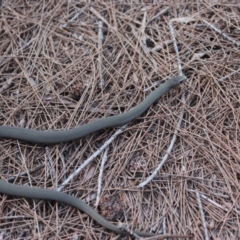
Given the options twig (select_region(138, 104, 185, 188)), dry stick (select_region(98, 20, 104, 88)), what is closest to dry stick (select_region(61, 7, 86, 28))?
dry stick (select_region(98, 20, 104, 88))

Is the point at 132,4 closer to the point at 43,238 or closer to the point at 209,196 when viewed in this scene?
the point at 209,196

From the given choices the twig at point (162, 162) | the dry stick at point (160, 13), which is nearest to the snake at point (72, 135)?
the twig at point (162, 162)

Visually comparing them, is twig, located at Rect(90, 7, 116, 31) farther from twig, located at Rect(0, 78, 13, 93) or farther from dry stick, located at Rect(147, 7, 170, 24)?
twig, located at Rect(0, 78, 13, 93)

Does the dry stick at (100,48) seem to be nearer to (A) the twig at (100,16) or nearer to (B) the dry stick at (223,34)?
(A) the twig at (100,16)

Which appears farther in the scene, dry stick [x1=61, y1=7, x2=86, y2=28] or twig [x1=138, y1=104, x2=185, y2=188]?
dry stick [x1=61, y1=7, x2=86, y2=28]

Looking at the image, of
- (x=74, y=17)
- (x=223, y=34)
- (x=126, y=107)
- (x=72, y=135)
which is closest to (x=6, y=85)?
(x=72, y=135)

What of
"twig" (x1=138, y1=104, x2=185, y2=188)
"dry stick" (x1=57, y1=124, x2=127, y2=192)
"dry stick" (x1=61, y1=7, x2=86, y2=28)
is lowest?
"twig" (x1=138, y1=104, x2=185, y2=188)

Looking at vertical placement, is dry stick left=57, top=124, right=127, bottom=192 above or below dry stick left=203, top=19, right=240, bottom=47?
below

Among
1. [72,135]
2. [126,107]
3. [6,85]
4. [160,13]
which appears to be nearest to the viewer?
[72,135]

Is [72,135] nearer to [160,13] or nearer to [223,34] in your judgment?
[160,13]
